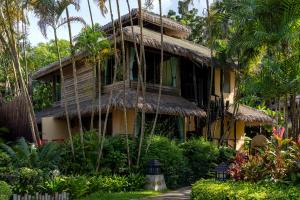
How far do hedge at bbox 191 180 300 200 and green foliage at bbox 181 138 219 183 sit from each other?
18.8 ft

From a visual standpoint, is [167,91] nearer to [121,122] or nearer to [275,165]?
[121,122]

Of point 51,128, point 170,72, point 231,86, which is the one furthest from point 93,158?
point 231,86

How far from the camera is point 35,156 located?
1225 cm

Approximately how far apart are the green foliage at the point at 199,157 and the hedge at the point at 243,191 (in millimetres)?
5738

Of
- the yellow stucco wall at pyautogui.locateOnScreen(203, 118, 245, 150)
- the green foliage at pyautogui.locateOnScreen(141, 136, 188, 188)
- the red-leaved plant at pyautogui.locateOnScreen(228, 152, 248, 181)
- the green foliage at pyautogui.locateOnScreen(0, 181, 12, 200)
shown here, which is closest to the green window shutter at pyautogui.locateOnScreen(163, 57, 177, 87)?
the yellow stucco wall at pyautogui.locateOnScreen(203, 118, 245, 150)

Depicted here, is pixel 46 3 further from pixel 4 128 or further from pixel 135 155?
pixel 4 128

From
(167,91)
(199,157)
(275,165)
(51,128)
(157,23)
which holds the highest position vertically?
(157,23)

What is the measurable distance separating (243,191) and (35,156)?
21.0ft

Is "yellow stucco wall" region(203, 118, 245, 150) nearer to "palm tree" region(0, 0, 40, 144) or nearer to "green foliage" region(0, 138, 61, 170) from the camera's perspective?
"palm tree" region(0, 0, 40, 144)

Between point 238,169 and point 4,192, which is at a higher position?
point 238,169

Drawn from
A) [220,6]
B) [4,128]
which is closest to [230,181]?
[220,6]

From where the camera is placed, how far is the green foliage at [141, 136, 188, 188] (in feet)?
45.7

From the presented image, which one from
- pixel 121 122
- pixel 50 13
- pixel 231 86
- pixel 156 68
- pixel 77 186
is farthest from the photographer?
pixel 231 86

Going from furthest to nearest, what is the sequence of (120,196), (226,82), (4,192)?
(226,82) → (120,196) → (4,192)
